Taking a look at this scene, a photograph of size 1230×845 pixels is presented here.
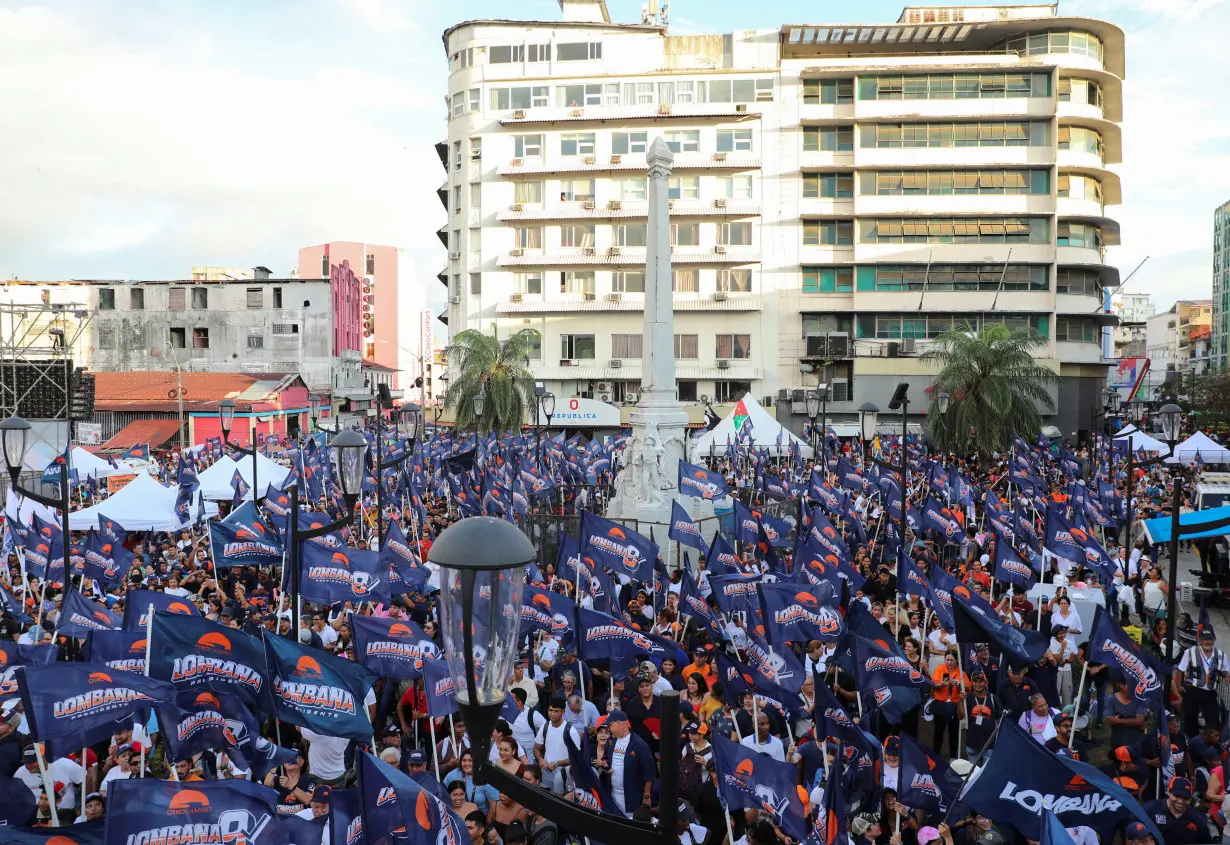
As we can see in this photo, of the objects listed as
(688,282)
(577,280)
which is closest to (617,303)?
(577,280)

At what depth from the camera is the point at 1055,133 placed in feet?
160

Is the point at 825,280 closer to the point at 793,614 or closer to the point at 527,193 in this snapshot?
the point at 527,193

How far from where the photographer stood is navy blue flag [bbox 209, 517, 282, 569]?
14523 millimetres

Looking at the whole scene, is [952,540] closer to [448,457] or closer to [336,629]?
[336,629]

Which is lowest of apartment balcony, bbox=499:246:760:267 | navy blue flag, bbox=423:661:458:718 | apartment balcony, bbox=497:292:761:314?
navy blue flag, bbox=423:661:458:718

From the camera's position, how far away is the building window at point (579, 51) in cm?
5184

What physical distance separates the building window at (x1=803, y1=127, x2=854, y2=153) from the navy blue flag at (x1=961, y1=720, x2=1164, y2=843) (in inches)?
1908

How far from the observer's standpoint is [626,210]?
168ft

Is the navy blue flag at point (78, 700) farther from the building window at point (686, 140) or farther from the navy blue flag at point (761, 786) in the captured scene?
the building window at point (686, 140)

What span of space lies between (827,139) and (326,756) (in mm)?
48097

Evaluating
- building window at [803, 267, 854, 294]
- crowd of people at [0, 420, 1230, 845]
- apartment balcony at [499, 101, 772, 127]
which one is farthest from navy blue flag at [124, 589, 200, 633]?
building window at [803, 267, 854, 294]

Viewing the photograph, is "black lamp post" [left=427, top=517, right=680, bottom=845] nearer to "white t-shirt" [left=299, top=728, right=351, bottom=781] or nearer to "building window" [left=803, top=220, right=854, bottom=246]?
"white t-shirt" [left=299, top=728, right=351, bottom=781]

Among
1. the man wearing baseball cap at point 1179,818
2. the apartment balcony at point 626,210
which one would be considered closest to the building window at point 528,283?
the apartment balcony at point 626,210

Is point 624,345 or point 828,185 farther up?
point 828,185
